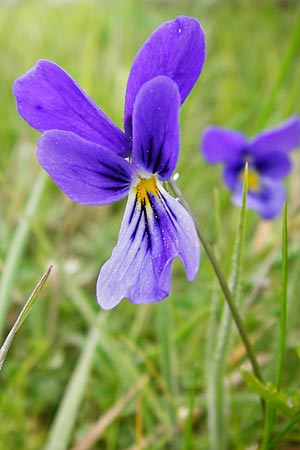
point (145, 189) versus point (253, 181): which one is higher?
point (253, 181)

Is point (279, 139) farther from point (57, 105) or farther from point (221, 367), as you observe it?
point (57, 105)

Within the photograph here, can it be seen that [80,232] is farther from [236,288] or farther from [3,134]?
[236,288]

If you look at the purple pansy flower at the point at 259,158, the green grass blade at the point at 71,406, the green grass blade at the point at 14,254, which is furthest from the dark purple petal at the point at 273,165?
the green grass blade at the point at 71,406

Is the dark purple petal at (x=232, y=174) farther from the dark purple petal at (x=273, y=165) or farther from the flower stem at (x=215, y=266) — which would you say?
the flower stem at (x=215, y=266)

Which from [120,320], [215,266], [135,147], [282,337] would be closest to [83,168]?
[135,147]

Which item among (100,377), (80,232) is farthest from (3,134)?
(100,377)
